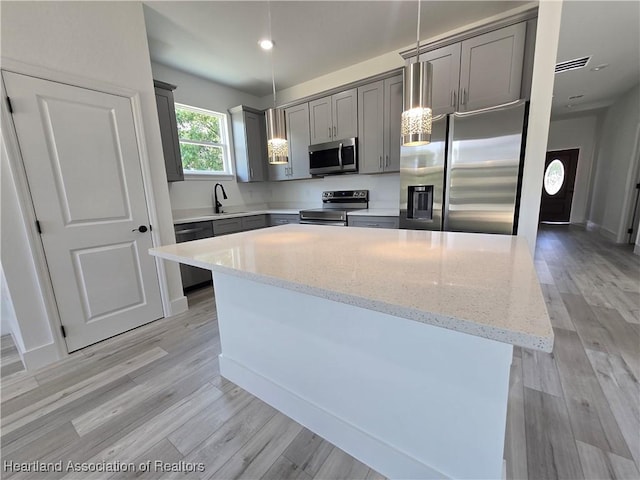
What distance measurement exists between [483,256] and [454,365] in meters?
0.49

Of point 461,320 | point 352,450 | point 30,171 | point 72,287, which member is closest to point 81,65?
point 30,171

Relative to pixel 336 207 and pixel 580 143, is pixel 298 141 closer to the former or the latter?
pixel 336 207

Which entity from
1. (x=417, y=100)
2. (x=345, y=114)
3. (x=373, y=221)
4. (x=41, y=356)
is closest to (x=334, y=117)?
(x=345, y=114)

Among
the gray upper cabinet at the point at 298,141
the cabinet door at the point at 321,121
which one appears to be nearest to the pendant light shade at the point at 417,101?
the cabinet door at the point at 321,121

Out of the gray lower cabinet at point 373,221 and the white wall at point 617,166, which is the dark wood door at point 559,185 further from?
the gray lower cabinet at point 373,221

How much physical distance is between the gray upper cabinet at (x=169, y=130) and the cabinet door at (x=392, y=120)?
8.17 feet

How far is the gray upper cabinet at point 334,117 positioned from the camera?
345 cm

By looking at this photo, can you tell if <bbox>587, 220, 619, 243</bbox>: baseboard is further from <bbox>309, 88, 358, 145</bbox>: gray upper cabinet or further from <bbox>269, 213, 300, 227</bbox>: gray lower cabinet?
<bbox>269, 213, 300, 227</bbox>: gray lower cabinet

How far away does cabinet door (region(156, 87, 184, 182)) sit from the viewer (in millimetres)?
3031

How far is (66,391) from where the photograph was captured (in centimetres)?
175

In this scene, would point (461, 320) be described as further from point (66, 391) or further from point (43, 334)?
point (43, 334)

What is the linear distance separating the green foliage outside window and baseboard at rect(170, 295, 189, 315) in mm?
1920

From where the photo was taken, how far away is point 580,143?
7.14 meters

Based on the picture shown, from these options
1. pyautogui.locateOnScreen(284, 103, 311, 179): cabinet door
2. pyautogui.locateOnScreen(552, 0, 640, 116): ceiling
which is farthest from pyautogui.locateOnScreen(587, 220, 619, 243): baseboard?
pyautogui.locateOnScreen(284, 103, 311, 179): cabinet door
